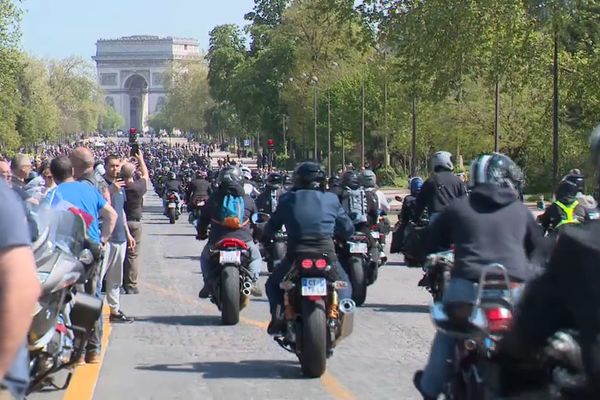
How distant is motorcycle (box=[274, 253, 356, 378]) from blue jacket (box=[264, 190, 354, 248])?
22 centimetres

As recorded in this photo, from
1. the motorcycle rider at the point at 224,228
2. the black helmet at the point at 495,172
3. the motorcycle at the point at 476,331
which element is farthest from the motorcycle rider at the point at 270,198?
the motorcycle at the point at 476,331

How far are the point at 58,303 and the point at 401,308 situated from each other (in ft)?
27.5

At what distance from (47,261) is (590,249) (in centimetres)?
411

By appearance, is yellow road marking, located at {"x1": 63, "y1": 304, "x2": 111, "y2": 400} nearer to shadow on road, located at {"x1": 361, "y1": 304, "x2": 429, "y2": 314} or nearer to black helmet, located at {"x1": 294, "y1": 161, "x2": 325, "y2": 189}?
black helmet, located at {"x1": 294, "y1": 161, "x2": 325, "y2": 189}

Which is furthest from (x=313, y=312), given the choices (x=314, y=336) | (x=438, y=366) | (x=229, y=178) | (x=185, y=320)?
(x=185, y=320)

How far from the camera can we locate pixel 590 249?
4.62m

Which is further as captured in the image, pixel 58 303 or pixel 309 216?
pixel 309 216

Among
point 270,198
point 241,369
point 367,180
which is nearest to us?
point 241,369

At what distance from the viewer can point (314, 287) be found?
10555mm

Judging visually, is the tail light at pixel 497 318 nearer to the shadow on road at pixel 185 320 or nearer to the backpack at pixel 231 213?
the backpack at pixel 231 213

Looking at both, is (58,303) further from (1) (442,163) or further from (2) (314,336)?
(1) (442,163)

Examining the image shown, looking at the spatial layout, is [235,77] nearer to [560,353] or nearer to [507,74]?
[507,74]

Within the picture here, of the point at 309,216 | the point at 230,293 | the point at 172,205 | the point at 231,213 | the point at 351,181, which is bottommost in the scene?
the point at 172,205

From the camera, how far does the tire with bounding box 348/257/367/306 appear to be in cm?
1577
